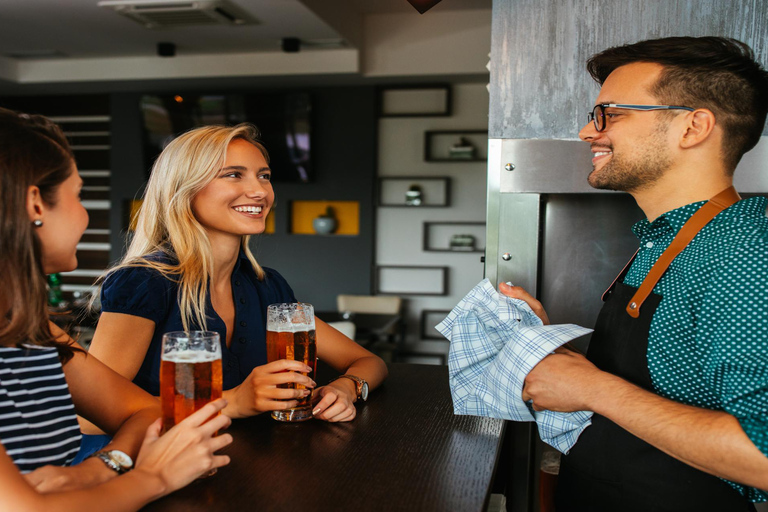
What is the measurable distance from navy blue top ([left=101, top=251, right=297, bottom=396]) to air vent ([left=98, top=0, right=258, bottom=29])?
9.91 ft

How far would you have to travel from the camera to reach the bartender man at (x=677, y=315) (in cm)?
98

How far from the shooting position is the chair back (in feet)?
18.1

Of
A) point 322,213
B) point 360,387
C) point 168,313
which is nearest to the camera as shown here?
point 360,387

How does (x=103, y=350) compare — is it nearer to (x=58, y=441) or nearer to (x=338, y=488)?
(x=58, y=441)

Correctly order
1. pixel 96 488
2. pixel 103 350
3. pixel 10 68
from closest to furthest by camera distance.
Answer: pixel 96 488 < pixel 103 350 < pixel 10 68

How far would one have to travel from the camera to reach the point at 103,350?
1.41 m

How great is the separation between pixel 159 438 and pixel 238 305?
75 cm

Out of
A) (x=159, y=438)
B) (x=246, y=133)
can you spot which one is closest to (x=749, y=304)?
(x=159, y=438)

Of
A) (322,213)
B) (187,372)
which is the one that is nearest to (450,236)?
(322,213)

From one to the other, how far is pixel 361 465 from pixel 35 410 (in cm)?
48

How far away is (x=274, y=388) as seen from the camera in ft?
3.86

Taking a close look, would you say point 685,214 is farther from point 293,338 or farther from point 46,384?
point 46,384

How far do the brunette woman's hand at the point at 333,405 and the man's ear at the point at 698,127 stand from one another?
2.74ft

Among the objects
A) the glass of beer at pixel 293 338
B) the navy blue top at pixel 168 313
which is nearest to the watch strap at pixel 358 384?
the glass of beer at pixel 293 338
